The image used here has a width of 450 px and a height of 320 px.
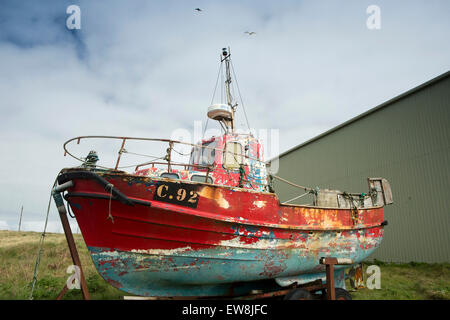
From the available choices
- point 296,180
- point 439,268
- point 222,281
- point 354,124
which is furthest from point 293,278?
point 296,180

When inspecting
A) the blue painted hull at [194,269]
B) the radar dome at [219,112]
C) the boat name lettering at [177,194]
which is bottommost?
the blue painted hull at [194,269]

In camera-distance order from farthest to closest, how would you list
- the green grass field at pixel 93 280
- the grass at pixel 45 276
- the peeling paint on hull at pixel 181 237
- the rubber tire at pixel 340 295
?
the green grass field at pixel 93 280 → the grass at pixel 45 276 → the rubber tire at pixel 340 295 → the peeling paint on hull at pixel 181 237

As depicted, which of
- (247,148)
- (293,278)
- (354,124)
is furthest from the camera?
(354,124)

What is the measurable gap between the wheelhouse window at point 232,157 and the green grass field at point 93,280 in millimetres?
3408

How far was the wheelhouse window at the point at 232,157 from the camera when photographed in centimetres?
618

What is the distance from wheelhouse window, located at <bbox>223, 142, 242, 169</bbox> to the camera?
6180 millimetres

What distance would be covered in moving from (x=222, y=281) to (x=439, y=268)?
25.9ft

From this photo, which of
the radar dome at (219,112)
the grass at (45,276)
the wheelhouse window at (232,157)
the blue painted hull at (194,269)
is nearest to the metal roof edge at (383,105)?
the radar dome at (219,112)

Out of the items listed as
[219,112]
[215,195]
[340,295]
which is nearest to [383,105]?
[219,112]

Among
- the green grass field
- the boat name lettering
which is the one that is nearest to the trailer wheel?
the boat name lettering

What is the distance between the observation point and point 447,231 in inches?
351

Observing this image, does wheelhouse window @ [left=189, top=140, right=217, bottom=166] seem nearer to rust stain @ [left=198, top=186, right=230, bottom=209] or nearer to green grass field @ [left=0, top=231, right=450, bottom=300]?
rust stain @ [left=198, top=186, right=230, bottom=209]

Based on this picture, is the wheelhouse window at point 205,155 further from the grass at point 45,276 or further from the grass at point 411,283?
the grass at point 411,283
